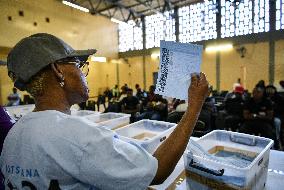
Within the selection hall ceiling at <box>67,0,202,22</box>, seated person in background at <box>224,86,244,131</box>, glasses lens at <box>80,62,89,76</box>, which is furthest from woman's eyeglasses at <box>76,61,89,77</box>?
hall ceiling at <box>67,0,202,22</box>

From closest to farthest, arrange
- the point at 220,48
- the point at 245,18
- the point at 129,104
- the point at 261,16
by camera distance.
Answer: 1. the point at 129,104
2. the point at 261,16
3. the point at 245,18
4. the point at 220,48

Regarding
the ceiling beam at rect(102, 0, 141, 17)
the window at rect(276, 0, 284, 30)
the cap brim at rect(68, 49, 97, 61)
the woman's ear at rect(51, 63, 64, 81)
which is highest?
the ceiling beam at rect(102, 0, 141, 17)

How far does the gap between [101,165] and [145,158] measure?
154mm

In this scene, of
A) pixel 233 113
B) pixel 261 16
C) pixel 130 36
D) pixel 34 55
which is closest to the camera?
pixel 34 55

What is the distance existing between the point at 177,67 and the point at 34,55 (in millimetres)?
556

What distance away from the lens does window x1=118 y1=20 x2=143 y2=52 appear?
15.6 metres

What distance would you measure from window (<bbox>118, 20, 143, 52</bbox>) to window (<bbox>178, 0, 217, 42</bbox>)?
318 cm

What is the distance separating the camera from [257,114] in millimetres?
3957

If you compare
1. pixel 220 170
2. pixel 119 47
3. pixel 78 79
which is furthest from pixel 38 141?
pixel 119 47

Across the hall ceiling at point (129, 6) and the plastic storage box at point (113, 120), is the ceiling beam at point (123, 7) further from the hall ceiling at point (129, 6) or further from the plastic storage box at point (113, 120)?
the plastic storage box at point (113, 120)

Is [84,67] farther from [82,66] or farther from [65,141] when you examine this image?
[65,141]

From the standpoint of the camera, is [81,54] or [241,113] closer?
[81,54]

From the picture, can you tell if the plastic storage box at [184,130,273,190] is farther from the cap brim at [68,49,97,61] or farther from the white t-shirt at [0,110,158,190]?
the cap brim at [68,49,97,61]

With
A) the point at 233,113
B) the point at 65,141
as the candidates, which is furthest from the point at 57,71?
the point at 233,113
